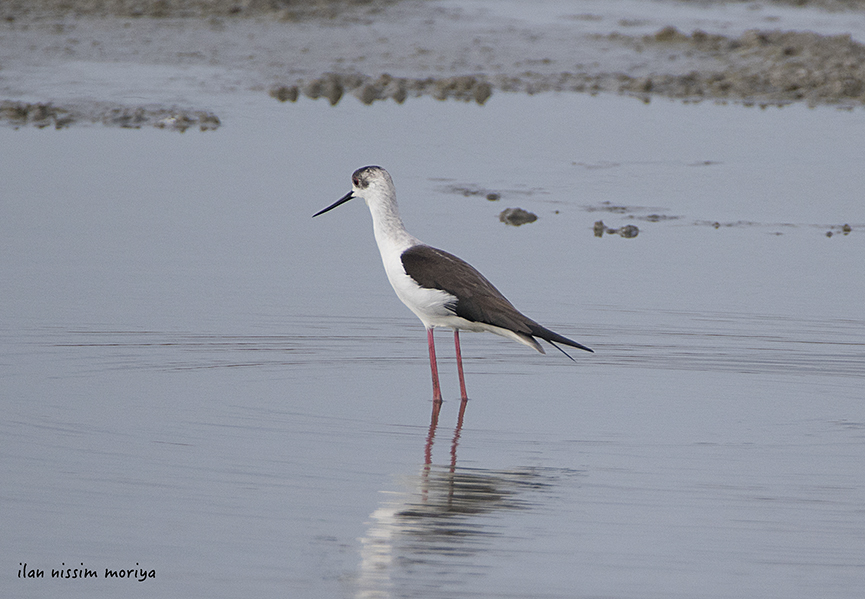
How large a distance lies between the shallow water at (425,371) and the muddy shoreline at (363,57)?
60.1 inches

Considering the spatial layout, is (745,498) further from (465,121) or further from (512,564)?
(465,121)

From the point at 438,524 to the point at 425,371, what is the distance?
2450mm

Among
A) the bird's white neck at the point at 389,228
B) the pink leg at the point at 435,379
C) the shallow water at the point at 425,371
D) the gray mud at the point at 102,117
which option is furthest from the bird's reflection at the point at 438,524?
the gray mud at the point at 102,117

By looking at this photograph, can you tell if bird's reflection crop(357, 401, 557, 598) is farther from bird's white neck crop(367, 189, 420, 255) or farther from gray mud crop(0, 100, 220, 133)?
gray mud crop(0, 100, 220, 133)

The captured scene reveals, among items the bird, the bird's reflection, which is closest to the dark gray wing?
the bird

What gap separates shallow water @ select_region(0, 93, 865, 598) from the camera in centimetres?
477

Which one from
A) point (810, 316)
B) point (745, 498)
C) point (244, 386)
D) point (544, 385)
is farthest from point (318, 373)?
point (810, 316)

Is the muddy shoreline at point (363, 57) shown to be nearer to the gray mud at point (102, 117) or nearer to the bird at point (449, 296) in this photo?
the gray mud at point (102, 117)

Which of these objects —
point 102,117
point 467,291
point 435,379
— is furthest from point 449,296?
point 102,117

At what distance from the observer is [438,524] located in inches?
199

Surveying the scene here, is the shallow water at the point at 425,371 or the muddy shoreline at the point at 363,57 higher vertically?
the muddy shoreline at the point at 363,57

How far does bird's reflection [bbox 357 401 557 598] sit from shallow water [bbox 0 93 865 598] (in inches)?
0.6

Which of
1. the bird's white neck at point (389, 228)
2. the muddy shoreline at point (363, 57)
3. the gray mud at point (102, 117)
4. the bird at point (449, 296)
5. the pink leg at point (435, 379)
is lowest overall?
the pink leg at point (435, 379)

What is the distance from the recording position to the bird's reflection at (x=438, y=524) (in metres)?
4.54
